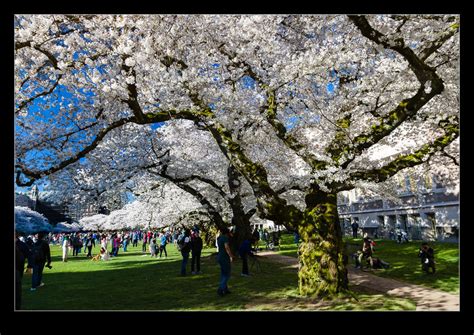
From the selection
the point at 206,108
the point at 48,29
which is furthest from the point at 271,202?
the point at 48,29

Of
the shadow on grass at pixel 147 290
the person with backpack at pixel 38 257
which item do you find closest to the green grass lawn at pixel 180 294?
A: the shadow on grass at pixel 147 290

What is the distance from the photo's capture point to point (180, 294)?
1088cm

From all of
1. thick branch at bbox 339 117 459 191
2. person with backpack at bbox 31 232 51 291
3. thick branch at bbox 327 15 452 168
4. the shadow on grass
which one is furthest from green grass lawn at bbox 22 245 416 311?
thick branch at bbox 327 15 452 168

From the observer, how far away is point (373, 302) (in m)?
9.18

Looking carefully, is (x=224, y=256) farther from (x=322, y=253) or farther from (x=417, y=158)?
(x=417, y=158)

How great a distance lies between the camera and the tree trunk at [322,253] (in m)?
9.46

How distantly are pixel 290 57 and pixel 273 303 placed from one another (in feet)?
23.6

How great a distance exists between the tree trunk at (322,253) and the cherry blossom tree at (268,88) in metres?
0.03

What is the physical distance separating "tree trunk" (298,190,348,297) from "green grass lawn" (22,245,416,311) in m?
0.38

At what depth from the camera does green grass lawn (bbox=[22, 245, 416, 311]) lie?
30.2 ft

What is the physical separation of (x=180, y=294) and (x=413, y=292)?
6.50 meters

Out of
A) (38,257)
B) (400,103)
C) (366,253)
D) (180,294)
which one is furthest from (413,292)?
(38,257)

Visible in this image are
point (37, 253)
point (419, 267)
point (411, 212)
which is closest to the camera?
point (37, 253)
